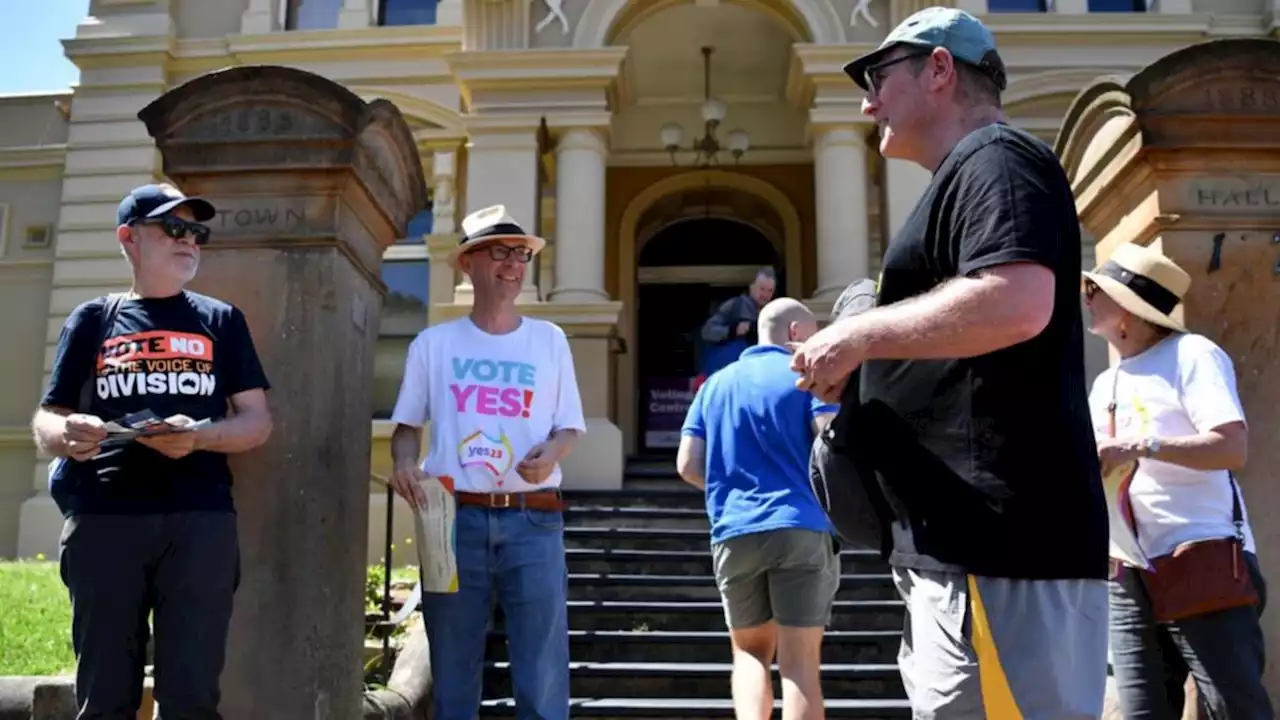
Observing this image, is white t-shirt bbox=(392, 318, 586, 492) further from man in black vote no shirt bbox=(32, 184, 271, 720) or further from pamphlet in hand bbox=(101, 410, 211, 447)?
pamphlet in hand bbox=(101, 410, 211, 447)

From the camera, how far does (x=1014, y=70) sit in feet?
42.1

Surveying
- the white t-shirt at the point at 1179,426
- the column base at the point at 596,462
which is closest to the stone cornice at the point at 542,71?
the column base at the point at 596,462

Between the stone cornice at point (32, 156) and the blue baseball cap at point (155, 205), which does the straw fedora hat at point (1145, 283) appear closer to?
the blue baseball cap at point (155, 205)

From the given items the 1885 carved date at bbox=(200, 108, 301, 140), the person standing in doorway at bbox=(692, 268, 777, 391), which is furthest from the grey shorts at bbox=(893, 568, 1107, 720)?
the person standing in doorway at bbox=(692, 268, 777, 391)

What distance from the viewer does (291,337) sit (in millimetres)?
4113

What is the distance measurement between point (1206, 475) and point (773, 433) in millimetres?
1684

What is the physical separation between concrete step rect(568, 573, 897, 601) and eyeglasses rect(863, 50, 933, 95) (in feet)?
16.9

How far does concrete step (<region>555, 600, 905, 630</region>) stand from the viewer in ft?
22.4

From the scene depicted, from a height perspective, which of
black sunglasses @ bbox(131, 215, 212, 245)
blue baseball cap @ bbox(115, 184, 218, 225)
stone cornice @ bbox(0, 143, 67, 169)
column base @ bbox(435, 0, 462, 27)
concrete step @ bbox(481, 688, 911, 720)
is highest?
column base @ bbox(435, 0, 462, 27)

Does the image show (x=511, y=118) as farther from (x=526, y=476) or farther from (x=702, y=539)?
(x=526, y=476)

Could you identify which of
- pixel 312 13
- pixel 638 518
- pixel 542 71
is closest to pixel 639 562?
pixel 638 518

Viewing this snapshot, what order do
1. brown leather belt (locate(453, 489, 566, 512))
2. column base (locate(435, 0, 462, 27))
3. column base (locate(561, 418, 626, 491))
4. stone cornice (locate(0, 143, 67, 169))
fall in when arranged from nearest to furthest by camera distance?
1. brown leather belt (locate(453, 489, 566, 512))
2. column base (locate(561, 418, 626, 491))
3. column base (locate(435, 0, 462, 27))
4. stone cornice (locate(0, 143, 67, 169))

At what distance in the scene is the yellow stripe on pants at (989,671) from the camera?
1944mm

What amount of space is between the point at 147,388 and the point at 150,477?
10.6 inches
